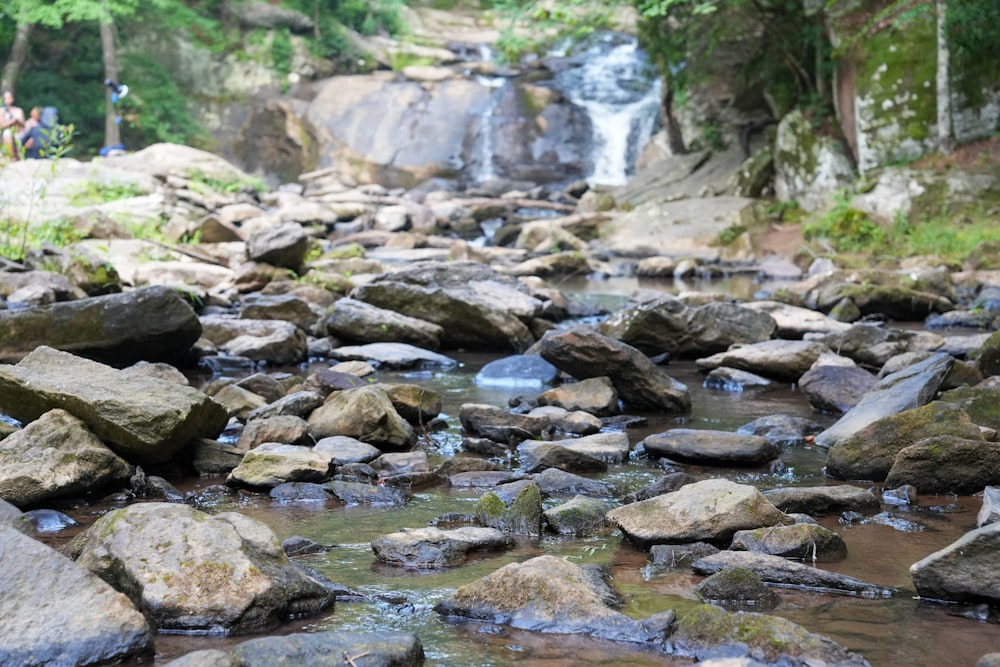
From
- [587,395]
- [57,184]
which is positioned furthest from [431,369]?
[57,184]

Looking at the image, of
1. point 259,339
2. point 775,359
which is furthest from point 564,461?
point 259,339

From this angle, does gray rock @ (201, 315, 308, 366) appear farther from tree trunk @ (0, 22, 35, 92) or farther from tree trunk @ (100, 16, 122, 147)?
tree trunk @ (0, 22, 35, 92)

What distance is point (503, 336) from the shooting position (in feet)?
30.2

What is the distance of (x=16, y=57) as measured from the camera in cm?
2745

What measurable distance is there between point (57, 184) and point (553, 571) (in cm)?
1705

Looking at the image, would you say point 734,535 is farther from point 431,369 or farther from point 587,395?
point 431,369

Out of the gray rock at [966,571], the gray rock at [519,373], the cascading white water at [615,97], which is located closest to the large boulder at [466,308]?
the gray rock at [519,373]

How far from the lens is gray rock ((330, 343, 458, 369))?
8375 millimetres

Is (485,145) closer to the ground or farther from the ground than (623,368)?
closer to the ground

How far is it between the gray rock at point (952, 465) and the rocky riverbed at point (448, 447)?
0.04ft

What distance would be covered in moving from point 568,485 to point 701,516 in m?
1.05

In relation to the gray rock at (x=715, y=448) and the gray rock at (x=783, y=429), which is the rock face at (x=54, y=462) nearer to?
the gray rock at (x=715, y=448)

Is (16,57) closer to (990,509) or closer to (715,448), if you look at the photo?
(715,448)

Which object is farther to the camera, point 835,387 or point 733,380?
point 733,380
